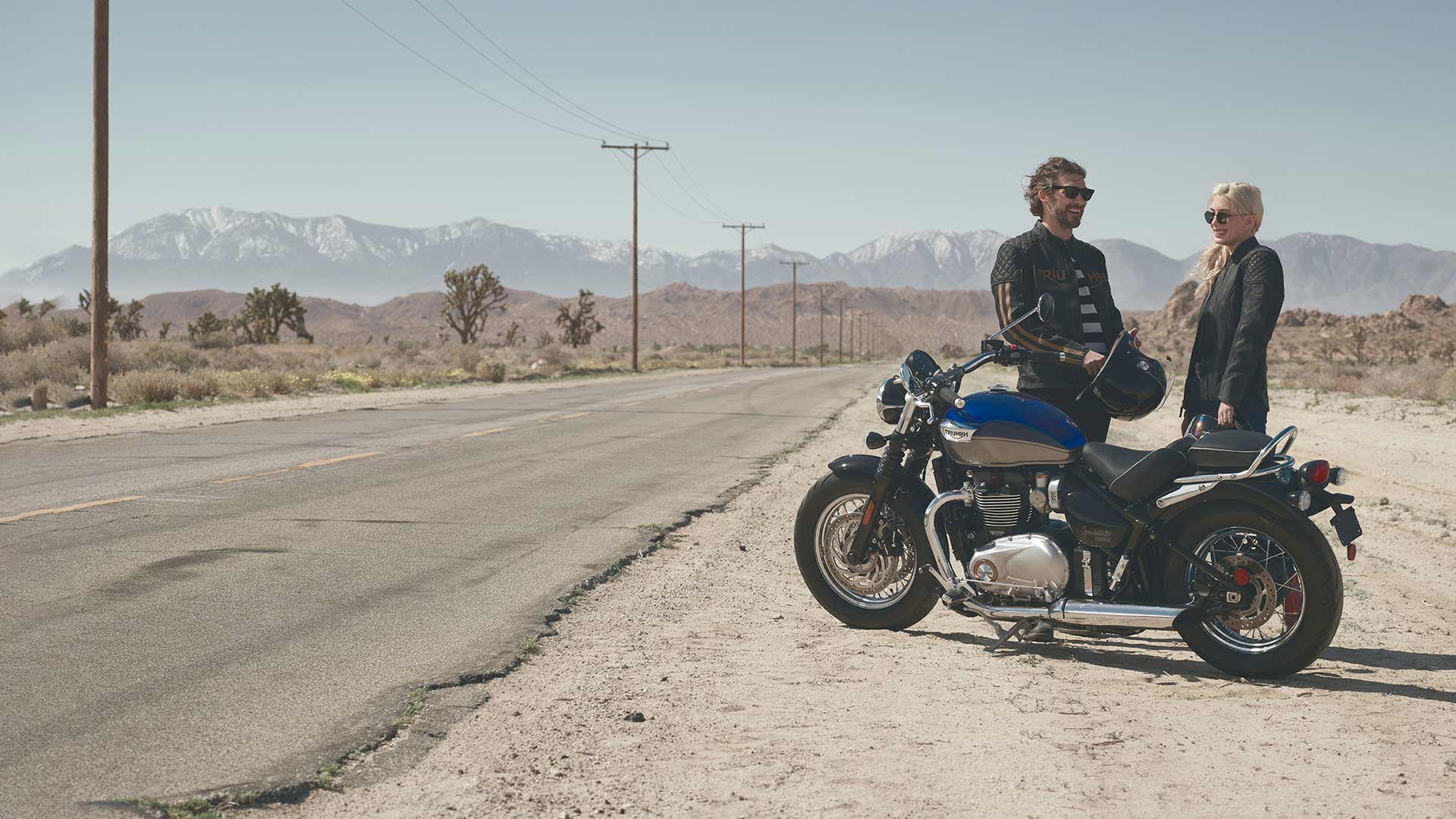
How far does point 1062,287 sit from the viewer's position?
20.5 feet

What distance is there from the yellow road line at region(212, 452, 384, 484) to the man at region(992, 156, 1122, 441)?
8.45 m

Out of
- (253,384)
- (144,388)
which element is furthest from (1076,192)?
(253,384)

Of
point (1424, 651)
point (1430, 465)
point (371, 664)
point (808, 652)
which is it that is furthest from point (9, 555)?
point (1430, 465)

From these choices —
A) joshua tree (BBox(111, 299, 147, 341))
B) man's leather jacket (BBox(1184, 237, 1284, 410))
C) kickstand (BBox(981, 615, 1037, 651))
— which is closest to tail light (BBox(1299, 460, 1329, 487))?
man's leather jacket (BBox(1184, 237, 1284, 410))

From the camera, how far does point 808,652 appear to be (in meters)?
6.03

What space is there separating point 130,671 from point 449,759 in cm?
190

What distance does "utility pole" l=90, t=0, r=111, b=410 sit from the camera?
23.7 m

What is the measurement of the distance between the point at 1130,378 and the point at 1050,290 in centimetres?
64

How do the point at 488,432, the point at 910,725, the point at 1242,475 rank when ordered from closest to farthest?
the point at 910,725, the point at 1242,475, the point at 488,432

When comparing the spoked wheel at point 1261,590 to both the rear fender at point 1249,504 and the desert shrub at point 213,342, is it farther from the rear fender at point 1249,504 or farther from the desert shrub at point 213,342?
the desert shrub at point 213,342

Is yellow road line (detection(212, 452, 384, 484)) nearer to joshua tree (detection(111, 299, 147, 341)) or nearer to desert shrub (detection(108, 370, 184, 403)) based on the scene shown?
desert shrub (detection(108, 370, 184, 403))

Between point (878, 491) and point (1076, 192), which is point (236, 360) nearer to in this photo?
point (878, 491)

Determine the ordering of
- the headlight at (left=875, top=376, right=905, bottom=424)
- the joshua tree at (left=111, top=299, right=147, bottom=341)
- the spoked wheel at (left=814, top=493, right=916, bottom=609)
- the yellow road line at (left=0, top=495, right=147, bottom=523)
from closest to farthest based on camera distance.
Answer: the headlight at (left=875, top=376, right=905, bottom=424)
the spoked wheel at (left=814, top=493, right=916, bottom=609)
the yellow road line at (left=0, top=495, right=147, bottom=523)
the joshua tree at (left=111, top=299, right=147, bottom=341)

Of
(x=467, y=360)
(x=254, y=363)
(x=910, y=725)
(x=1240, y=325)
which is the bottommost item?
(x=910, y=725)
